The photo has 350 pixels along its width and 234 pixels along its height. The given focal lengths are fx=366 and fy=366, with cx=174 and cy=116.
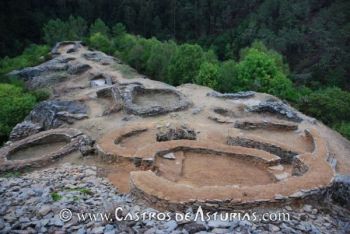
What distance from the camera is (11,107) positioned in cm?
2684

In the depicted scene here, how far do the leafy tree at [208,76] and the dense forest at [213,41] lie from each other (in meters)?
0.09

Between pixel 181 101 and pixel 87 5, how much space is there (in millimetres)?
58563

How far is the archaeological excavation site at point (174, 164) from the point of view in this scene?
10508mm

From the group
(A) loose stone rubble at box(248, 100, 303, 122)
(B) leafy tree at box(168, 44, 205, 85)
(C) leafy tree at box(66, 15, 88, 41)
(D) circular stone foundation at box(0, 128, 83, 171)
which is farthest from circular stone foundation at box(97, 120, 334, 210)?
(C) leafy tree at box(66, 15, 88, 41)

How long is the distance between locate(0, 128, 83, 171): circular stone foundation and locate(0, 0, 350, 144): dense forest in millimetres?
6164

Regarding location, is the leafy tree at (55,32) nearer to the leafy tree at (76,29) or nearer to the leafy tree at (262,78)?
the leafy tree at (76,29)

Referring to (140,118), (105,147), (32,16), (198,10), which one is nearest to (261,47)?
(140,118)

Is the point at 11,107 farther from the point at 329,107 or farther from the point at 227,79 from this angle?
the point at 329,107

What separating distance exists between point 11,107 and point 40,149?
8222 mm

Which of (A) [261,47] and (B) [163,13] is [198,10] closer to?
(B) [163,13]

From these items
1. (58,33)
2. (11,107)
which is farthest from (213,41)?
(11,107)

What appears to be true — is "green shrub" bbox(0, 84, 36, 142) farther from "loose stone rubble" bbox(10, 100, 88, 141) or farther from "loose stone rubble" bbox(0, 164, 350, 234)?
"loose stone rubble" bbox(0, 164, 350, 234)

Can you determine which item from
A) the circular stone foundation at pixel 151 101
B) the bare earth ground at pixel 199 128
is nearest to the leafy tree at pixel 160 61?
the bare earth ground at pixel 199 128

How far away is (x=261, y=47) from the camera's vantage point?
1688 inches
